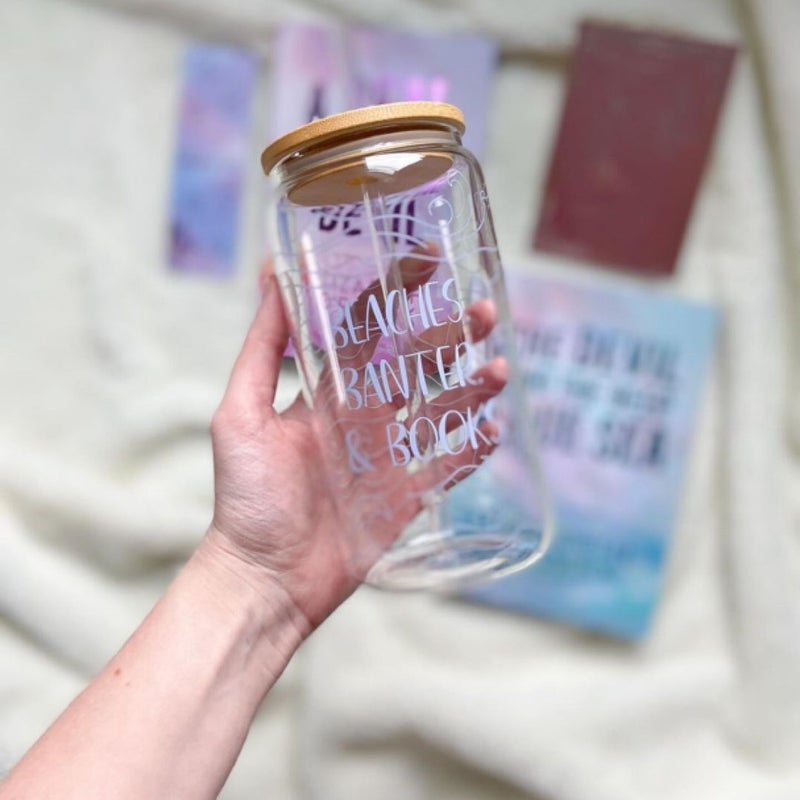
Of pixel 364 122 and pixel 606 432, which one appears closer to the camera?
pixel 364 122

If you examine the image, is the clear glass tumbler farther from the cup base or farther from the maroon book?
the maroon book

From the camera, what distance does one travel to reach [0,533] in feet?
2.26

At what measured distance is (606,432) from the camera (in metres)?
0.68

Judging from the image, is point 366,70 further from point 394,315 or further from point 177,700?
point 177,700

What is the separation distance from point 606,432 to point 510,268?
18cm

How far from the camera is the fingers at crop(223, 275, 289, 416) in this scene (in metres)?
0.49

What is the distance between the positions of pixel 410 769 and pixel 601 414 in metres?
0.38

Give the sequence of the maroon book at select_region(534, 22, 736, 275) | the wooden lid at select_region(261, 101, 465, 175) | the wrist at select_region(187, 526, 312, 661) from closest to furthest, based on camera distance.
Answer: the wooden lid at select_region(261, 101, 465, 175) < the wrist at select_region(187, 526, 312, 661) < the maroon book at select_region(534, 22, 736, 275)

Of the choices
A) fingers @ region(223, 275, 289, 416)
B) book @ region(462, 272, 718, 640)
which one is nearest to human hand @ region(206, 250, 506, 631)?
fingers @ region(223, 275, 289, 416)

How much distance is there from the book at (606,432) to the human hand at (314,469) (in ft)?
0.56

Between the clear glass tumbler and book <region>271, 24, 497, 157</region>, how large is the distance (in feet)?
0.68

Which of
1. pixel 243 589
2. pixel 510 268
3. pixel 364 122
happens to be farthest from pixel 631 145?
pixel 243 589

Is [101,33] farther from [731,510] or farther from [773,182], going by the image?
[731,510]

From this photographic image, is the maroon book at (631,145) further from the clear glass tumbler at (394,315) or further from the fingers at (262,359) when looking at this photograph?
the fingers at (262,359)
